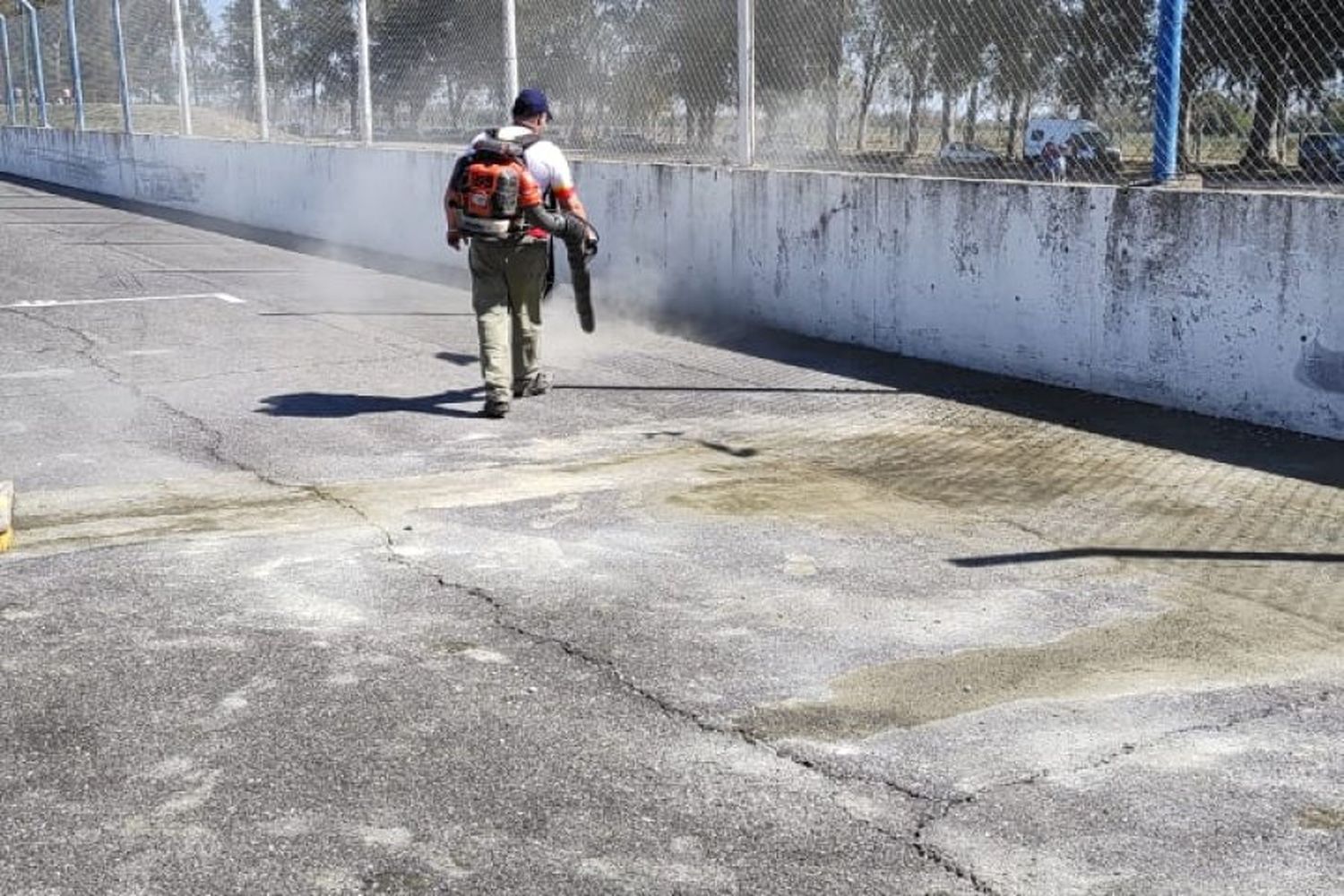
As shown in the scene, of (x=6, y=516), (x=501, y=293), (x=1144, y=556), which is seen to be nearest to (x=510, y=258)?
(x=501, y=293)

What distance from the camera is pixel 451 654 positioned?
4520 mm

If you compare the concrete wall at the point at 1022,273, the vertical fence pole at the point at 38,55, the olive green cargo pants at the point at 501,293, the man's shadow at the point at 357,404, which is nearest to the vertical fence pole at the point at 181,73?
the vertical fence pole at the point at 38,55

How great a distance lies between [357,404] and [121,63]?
17529 millimetres

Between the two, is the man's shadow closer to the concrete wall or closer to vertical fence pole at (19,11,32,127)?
the concrete wall

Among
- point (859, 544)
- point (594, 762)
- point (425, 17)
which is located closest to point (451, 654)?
point (594, 762)

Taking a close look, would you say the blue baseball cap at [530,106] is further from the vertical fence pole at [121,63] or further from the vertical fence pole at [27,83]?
the vertical fence pole at [27,83]

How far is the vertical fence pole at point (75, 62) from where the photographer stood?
25.6 metres

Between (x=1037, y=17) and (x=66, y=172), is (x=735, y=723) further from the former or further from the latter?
(x=66, y=172)

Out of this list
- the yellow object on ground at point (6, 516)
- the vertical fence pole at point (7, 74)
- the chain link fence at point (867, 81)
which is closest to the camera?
the yellow object on ground at point (6, 516)

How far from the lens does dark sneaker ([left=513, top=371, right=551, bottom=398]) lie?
845 cm

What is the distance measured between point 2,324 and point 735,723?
28.7 feet

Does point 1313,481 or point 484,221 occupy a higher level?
point 484,221

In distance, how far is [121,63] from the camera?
76.9 feet

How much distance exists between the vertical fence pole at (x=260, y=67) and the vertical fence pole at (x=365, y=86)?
3162 mm
